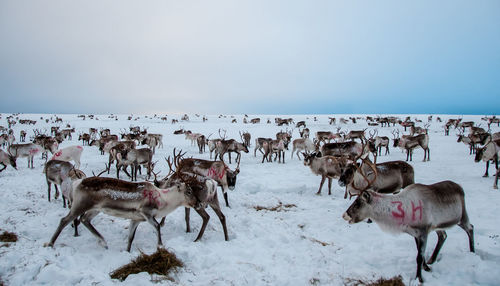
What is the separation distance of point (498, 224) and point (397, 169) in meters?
2.43

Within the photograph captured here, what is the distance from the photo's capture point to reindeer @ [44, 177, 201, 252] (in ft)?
16.6

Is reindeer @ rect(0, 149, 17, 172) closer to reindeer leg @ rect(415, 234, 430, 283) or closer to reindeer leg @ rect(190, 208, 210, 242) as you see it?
reindeer leg @ rect(190, 208, 210, 242)

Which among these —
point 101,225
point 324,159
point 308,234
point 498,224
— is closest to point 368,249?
point 308,234

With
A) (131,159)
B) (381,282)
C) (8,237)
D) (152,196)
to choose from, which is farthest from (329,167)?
(8,237)

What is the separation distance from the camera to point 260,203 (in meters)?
8.45

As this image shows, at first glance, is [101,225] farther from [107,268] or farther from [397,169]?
[397,169]

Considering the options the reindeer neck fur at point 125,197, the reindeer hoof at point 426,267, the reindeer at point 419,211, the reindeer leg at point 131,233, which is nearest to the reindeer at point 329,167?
the reindeer at point 419,211

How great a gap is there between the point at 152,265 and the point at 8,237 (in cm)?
313

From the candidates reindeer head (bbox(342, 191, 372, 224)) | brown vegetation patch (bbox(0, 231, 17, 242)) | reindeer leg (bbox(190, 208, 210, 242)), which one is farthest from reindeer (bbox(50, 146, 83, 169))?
reindeer head (bbox(342, 191, 372, 224))

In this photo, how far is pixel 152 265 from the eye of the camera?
4.39 m

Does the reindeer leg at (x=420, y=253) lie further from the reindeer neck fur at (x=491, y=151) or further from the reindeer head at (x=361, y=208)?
the reindeer neck fur at (x=491, y=151)

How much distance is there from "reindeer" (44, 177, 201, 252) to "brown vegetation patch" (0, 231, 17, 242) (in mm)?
754

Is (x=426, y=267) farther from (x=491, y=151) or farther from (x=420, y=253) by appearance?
(x=491, y=151)

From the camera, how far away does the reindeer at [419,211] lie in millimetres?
4289
